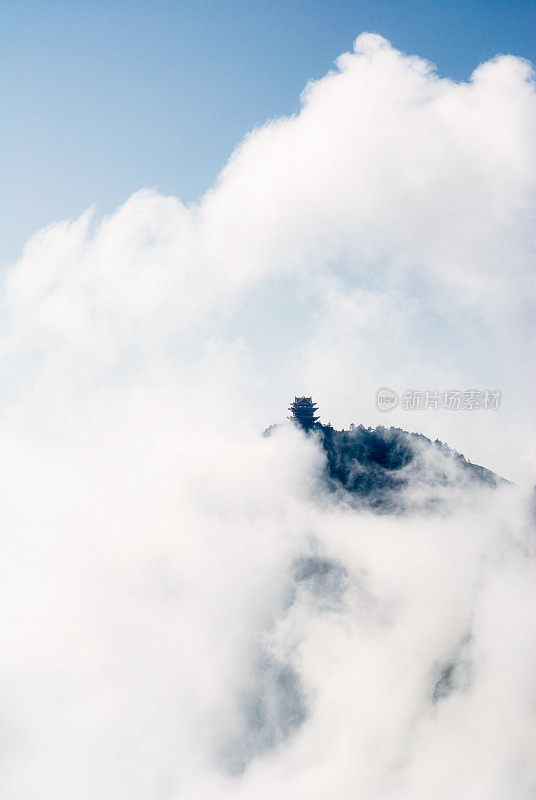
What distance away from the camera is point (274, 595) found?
120 metres

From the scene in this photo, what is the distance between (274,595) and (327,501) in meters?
28.8

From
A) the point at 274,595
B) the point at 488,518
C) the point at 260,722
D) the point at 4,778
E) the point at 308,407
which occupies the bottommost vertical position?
the point at 4,778

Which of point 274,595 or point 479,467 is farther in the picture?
point 479,467

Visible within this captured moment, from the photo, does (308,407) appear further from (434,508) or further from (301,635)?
(301,635)

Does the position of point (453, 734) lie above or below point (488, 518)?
below

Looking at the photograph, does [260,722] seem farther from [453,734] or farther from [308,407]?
[308,407]

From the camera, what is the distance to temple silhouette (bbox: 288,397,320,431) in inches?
4766

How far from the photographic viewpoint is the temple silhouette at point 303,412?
397 feet

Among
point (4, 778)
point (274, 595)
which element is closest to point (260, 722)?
point (274, 595)

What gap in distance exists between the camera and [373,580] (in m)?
119

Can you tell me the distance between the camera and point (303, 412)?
122 metres

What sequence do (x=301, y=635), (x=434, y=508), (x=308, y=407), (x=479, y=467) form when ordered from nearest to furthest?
1. (x=301, y=635)
2. (x=308, y=407)
3. (x=434, y=508)
4. (x=479, y=467)

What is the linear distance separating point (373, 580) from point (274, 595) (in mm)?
24917

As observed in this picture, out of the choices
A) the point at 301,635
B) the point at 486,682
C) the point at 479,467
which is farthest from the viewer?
the point at 479,467
